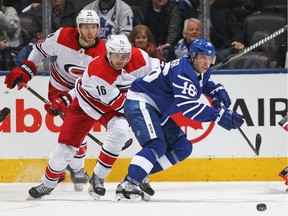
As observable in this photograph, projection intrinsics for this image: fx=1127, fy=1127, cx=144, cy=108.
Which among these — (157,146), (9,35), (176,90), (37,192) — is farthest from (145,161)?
(9,35)

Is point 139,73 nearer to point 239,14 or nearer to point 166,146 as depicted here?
point 166,146

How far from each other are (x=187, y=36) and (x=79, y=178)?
58.5 inches

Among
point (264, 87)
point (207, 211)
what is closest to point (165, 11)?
point (264, 87)

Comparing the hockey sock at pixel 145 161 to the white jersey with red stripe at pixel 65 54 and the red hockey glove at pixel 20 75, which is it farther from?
the red hockey glove at pixel 20 75

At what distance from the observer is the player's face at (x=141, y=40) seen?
357 inches

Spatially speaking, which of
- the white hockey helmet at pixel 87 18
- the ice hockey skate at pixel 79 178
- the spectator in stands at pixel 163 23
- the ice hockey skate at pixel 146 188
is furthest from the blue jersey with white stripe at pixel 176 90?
the spectator in stands at pixel 163 23

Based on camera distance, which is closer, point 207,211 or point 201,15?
point 207,211

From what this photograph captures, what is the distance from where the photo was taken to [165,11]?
9.23 metres

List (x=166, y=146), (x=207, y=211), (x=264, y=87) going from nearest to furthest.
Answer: (x=207, y=211), (x=166, y=146), (x=264, y=87)

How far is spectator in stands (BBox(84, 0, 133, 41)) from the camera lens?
9.16m

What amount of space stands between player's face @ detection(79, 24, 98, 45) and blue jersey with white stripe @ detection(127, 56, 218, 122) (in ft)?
3.30

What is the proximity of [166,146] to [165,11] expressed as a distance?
2112 millimetres

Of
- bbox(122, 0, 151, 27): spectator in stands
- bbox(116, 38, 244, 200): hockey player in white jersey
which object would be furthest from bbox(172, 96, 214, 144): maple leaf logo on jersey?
bbox(116, 38, 244, 200): hockey player in white jersey

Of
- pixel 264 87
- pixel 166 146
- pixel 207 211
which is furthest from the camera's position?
pixel 264 87
